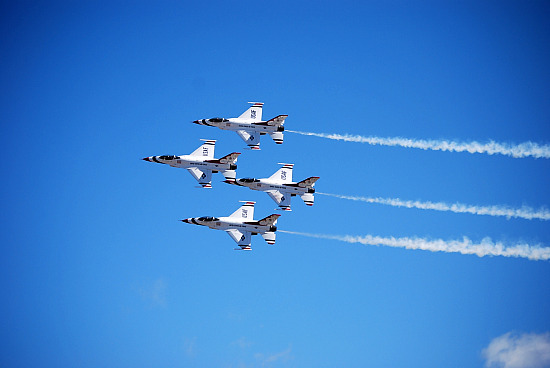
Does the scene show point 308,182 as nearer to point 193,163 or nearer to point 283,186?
point 283,186

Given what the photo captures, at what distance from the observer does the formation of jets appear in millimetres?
118562

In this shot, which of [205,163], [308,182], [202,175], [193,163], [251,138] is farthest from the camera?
[251,138]

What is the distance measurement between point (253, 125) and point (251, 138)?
1906mm

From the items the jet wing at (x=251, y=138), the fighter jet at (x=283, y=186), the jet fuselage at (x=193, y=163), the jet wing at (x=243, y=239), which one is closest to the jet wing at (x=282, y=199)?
the fighter jet at (x=283, y=186)

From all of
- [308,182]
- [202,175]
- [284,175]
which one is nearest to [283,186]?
[284,175]

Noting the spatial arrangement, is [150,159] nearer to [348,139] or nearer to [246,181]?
[246,181]

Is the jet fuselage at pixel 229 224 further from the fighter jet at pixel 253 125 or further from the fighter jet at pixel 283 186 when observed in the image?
the fighter jet at pixel 253 125

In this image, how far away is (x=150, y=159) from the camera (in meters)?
122

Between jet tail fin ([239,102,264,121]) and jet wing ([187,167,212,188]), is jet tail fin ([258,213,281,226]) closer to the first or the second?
jet wing ([187,167,212,188])

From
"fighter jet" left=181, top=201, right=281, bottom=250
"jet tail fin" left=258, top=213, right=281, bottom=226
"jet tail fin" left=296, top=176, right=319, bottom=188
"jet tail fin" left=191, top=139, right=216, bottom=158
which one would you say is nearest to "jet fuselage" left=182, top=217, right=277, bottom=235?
"fighter jet" left=181, top=201, right=281, bottom=250

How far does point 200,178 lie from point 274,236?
43.9 ft

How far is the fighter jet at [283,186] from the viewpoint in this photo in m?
119

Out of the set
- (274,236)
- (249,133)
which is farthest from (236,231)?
(249,133)

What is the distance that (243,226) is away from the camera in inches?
4572
